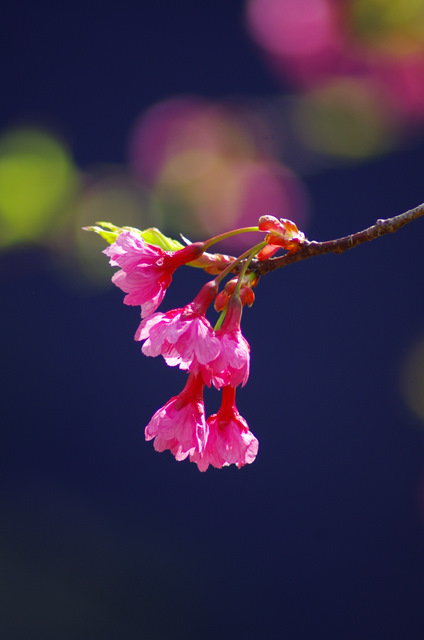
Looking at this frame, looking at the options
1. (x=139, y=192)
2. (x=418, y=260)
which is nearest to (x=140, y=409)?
(x=139, y=192)

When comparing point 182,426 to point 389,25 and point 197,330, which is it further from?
point 389,25

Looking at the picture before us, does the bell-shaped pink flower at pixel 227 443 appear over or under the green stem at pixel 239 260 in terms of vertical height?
under

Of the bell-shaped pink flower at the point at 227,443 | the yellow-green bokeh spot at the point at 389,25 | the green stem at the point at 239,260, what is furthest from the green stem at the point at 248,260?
the yellow-green bokeh spot at the point at 389,25

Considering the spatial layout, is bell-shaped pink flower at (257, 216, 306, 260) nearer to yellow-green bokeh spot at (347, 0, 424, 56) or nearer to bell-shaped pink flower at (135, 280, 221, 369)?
bell-shaped pink flower at (135, 280, 221, 369)

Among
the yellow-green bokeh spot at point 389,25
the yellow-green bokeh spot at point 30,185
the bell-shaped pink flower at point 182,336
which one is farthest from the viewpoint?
the yellow-green bokeh spot at point 30,185

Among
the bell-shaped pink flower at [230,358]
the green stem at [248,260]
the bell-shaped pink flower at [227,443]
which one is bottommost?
the bell-shaped pink flower at [227,443]

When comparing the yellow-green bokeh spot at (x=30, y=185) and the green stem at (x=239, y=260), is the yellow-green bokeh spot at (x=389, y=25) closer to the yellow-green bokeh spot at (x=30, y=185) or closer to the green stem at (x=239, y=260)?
the yellow-green bokeh spot at (x=30, y=185)

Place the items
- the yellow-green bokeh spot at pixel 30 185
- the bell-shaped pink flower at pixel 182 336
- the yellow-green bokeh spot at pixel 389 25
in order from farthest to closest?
the yellow-green bokeh spot at pixel 30 185, the yellow-green bokeh spot at pixel 389 25, the bell-shaped pink flower at pixel 182 336

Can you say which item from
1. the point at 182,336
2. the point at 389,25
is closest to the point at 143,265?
the point at 182,336
